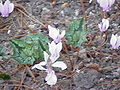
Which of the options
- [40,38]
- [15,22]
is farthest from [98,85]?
[15,22]

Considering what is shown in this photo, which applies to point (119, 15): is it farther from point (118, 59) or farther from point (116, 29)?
point (118, 59)

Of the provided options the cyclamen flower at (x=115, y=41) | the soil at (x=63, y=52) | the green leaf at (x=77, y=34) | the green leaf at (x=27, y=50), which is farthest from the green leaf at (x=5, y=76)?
the cyclamen flower at (x=115, y=41)

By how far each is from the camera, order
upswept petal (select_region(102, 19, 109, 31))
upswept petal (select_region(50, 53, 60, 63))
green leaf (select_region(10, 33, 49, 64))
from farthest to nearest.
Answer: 1. upswept petal (select_region(102, 19, 109, 31))
2. green leaf (select_region(10, 33, 49, 64))
3. upswept petal (select_region(50, 53, 60, 63))

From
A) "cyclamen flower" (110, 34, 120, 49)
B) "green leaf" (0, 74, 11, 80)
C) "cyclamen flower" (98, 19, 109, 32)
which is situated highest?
"cyclamen flower" (98, 19, 109, 32)

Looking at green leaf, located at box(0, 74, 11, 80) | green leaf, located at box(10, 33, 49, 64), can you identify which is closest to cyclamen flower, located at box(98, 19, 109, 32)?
green leaf, located at box(10, 33, 49, 64)

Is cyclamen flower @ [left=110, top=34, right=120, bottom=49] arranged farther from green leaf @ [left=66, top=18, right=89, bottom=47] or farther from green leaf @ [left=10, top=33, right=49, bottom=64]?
green leaf @ [left=10, top=33, right=49, bottom=64]

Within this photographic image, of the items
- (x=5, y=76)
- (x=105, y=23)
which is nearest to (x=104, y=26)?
(x=105, y=23)

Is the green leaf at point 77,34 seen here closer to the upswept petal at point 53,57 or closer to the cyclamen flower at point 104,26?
the cyclamen flower at point 104,26
